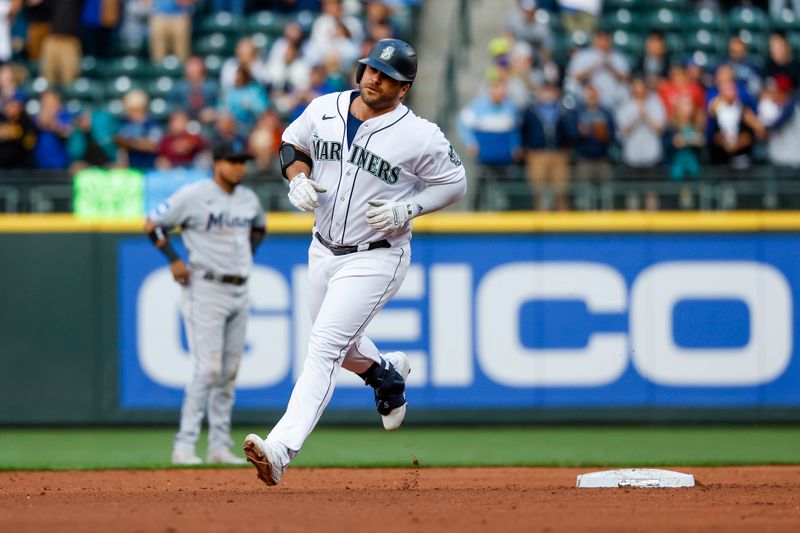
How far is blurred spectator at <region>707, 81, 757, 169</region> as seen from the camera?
13.7 meters

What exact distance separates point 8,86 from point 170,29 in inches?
87.9

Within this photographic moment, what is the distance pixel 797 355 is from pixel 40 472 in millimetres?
6678

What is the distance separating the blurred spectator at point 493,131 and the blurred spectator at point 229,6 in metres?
4.09

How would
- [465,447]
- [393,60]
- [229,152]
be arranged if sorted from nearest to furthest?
1. [393,60]
2. [229,152]
3. [465,447]

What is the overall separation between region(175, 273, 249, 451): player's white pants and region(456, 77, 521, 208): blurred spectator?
4.12m

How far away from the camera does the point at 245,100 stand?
1481 centimetres

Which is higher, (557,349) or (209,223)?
(209,223)

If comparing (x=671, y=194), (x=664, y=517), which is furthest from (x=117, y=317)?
(x=664, y=517)

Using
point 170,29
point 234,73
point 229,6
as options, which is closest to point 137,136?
point 234,73

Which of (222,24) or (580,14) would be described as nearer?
(580,14)

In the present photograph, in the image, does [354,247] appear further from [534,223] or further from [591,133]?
[591,133]

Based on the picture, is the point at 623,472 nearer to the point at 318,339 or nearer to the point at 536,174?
the point at 318,339

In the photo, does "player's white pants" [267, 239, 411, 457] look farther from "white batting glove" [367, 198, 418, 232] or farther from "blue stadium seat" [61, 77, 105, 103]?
"blue stadium seat" [61, 77, 105, 103]

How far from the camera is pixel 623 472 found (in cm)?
819
